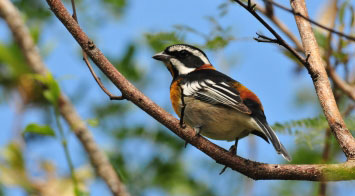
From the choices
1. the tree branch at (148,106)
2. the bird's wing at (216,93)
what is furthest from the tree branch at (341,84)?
the tree branch at (148,106)

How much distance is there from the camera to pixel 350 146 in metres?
2.77

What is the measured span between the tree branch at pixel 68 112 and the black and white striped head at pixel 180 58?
3.89 ft

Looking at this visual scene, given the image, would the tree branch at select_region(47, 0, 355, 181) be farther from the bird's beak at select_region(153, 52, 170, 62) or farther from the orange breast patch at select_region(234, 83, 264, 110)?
the bird's beak at select_region(153, 52, 170, 62)

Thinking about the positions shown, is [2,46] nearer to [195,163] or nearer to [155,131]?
[155,131]

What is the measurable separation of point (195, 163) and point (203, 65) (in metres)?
1.26

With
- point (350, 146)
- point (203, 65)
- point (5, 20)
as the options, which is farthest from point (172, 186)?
point (350, 146)

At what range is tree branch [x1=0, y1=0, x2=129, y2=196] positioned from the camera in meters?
4.73

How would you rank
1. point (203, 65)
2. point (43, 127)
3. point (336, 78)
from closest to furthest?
point (43, 127)
point (336, 78)
point (203, 65)

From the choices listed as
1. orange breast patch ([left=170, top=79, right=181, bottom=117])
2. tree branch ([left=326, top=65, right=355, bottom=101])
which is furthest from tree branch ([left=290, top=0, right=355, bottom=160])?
orange breast patch ([left=170, top=79, right=181, bottom=117])

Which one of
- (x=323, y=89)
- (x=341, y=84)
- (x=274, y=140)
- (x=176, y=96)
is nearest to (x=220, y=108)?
(x=176, y=96)

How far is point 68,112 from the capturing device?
541cm

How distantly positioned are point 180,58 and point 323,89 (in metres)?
3.03

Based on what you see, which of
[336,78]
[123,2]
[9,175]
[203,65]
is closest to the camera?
[336,78]

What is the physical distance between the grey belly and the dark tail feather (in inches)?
9.3
